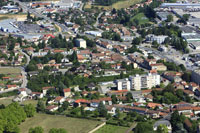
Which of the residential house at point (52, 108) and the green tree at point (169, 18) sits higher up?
the green tree at point (169, 18)

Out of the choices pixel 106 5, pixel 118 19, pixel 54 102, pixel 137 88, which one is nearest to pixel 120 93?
pixel 137 88

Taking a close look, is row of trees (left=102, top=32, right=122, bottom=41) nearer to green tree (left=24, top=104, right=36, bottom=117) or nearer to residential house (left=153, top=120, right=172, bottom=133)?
green tree (left=24, top=104, right=36, bottom=117)

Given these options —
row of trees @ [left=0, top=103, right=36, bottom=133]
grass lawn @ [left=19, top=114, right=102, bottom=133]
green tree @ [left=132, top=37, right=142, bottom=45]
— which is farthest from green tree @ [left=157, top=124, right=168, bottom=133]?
green tree @ [left=132, top=37, right=142, bottom=45]

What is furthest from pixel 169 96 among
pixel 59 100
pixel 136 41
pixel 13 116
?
pixel 136 41

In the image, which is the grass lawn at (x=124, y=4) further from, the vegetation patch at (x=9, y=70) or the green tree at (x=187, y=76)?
the green tree at (x=187, y=76)

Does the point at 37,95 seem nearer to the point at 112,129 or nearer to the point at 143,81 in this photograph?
the point at 143,81

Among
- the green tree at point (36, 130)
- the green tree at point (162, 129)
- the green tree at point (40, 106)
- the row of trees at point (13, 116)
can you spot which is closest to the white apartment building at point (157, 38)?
Answer: the green tree at point (40, 106)

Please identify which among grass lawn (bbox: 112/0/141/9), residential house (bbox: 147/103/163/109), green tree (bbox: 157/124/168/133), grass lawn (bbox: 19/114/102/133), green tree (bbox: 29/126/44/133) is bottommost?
grass lawn (bbox: 19/114/102/133)
